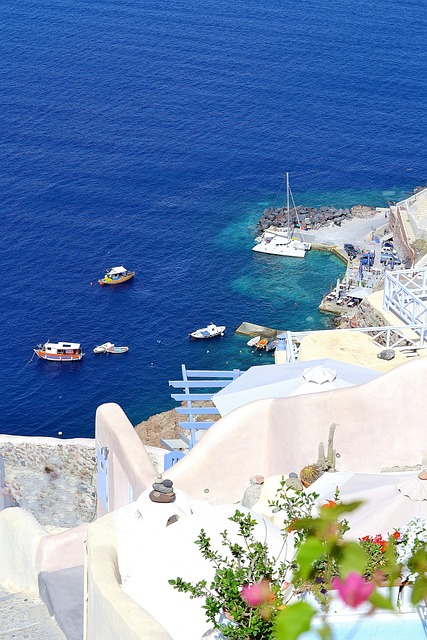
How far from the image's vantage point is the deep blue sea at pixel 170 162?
79.8 meters

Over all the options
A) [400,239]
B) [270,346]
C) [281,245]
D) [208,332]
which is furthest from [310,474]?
[281,245]

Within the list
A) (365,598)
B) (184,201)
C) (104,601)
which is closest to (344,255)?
(184,201)

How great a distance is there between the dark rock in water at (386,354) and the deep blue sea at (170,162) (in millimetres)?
45073

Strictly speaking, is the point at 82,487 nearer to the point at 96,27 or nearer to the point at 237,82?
the point at 237,82

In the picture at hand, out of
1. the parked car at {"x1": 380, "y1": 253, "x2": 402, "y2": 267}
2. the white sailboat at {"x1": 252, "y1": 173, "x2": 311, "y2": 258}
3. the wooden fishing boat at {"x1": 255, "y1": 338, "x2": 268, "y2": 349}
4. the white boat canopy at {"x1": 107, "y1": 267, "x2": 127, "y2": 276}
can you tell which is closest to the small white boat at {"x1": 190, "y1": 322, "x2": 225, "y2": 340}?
the wooden fishing boat at {"x1": 255, "y1": 338, "x2": 268, "y2": 349}

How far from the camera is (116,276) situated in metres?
88.4

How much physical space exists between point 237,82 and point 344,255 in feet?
155

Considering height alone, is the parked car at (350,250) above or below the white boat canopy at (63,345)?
above

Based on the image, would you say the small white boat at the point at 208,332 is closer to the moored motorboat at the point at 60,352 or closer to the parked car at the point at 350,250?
the moored motorboat at the point at 60,352

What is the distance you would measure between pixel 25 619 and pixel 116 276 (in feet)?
229

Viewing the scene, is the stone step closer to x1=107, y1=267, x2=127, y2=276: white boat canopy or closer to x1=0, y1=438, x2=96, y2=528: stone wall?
x1=0, y1=438, x2=96, y2=528: stone wall

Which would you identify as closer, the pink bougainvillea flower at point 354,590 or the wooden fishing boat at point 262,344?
the pink bougainvillea flower at point 354,590

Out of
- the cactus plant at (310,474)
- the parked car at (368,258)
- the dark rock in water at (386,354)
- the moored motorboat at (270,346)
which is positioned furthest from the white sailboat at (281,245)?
the cactus plant at (310,474)

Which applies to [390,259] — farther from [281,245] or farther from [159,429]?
[159,429]
